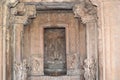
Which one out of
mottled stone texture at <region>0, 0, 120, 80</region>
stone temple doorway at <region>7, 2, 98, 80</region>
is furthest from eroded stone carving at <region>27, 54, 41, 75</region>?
mottled stone texture at <region>0, 0, 120, 80</region>

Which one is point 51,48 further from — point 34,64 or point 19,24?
point 19,24

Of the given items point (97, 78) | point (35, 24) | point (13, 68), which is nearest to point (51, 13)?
point (35, 24)

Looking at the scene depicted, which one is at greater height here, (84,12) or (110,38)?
(84,12)

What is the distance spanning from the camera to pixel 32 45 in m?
13.0

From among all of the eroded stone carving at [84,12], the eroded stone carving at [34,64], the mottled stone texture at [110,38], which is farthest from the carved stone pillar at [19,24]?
the mottled stone texture at [110,38]

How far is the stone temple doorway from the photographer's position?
37.4ft

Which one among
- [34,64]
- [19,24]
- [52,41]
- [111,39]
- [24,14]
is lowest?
[34,64]

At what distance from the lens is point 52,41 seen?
13734mm

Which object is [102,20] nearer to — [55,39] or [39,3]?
[39,3]

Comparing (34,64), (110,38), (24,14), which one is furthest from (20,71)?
(110,38)

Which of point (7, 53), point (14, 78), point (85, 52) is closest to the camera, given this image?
point (7, 53)

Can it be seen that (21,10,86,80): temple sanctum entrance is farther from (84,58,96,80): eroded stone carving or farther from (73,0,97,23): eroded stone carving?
(84,58,96,80): eroded stone carving

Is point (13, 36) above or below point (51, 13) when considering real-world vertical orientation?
below

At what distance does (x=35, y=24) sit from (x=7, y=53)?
325 centimetres
